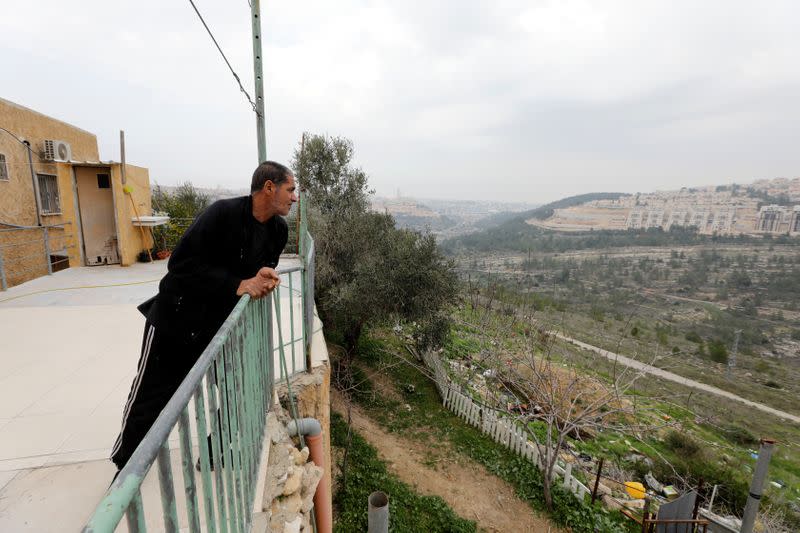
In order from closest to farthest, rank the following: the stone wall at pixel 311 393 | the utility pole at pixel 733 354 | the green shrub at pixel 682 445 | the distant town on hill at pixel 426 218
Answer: the stone wall at pixel 311 393
the green shrub at pixel 682 445
the distant town on hill at pixel 426 218
the utility pole at pixel 733 354

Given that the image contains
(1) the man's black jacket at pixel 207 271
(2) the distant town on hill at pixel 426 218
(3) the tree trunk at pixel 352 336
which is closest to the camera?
(1) the man's black jacket at pixel 207 271

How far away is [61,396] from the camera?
2859 mm

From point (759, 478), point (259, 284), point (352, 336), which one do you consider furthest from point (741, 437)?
point (259, 284)

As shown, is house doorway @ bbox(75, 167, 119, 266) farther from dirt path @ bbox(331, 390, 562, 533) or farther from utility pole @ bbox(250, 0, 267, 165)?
dirt path @ bbox(331, 390, 562, 533)

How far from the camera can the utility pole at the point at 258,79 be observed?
11.5 ft

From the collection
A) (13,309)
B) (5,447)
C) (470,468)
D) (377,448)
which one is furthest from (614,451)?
(13,309)

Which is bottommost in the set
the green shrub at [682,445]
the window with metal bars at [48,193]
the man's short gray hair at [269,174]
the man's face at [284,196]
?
the green shrub at [682,445]

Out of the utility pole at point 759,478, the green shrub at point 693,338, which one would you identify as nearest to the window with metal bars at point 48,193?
the utility pole at point 759,478

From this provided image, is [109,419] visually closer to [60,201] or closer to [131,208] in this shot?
[131,208]

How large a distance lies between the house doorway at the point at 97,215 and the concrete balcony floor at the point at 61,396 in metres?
2.11

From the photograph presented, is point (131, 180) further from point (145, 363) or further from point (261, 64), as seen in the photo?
point (145, 363)

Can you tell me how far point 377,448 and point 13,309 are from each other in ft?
22.4

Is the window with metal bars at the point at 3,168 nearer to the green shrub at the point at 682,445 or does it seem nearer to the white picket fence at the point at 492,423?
the white picket fence at the point at 492,423

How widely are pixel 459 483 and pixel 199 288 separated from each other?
7.53 m
